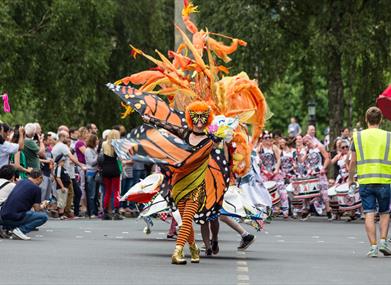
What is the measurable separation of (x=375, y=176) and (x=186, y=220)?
2.85 m

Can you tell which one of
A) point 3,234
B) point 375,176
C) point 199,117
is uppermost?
point 199,117

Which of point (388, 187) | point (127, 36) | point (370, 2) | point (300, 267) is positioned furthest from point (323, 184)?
point (127, 36)

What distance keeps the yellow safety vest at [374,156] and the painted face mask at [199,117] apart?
2.42 m

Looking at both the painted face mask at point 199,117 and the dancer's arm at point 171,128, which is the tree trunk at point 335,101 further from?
the painted face mask at point 199,117

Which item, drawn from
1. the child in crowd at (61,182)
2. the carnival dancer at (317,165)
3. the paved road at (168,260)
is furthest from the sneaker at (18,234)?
the carnival dancer at (317,165)

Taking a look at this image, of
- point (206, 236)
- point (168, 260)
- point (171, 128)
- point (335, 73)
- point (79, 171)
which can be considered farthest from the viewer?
point (335, 73)

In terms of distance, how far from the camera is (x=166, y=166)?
1723cm

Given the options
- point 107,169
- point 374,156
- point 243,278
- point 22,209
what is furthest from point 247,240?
point 107,169

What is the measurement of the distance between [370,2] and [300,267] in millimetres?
21724

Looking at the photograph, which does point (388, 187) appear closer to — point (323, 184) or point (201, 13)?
point (323, 184)

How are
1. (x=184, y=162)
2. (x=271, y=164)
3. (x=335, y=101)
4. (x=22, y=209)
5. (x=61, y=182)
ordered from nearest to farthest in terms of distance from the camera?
(x=184, y=162), (x=22, y=209), (x=61, y=182), (x=271, y=164), (x=335, y=101)

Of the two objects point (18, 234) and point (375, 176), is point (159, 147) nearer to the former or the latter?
point (375, 176)

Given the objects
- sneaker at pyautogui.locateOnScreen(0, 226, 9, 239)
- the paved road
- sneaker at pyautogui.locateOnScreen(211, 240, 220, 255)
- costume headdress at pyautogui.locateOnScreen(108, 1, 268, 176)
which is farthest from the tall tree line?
sneaker at pyautogui.locateOnScreen(211, 240, 220, 255)

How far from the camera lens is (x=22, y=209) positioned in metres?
21.1
